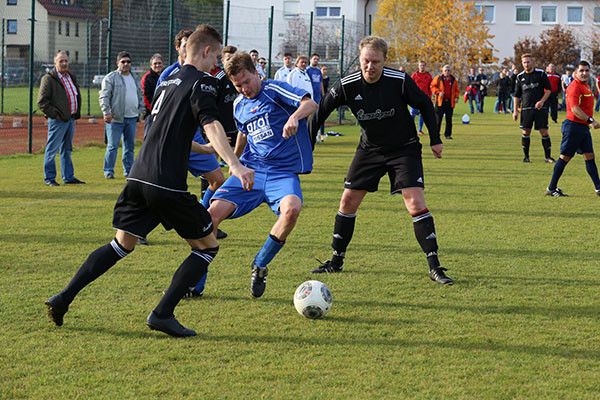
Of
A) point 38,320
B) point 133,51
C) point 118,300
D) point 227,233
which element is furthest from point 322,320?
point 133,51

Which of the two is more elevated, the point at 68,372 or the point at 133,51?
the point at 133,51

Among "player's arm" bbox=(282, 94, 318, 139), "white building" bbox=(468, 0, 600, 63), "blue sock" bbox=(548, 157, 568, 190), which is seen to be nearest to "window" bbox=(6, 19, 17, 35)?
"blue sock" bbox=(548, 157, 568, 190)

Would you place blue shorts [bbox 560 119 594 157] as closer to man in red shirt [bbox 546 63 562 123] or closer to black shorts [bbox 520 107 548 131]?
black shorts [bbox 520 107 548 131]

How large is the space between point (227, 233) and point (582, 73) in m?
6.04

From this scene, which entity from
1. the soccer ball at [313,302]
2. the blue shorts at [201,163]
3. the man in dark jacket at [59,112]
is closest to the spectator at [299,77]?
the man in dark jacket at [59,112]

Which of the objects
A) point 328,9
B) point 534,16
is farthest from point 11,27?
point 534,16

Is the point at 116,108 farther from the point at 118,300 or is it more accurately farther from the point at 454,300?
the point at 454,300

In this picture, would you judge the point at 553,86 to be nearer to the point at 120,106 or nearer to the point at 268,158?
the point at 120,106

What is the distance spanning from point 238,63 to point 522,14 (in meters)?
64.7

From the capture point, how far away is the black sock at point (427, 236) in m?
6.22

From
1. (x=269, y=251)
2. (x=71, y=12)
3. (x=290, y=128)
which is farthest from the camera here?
(x=71, y=12)

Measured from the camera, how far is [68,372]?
4105mm

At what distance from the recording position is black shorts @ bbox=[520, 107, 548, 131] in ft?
48.5

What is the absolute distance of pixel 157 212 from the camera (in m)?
4.61
